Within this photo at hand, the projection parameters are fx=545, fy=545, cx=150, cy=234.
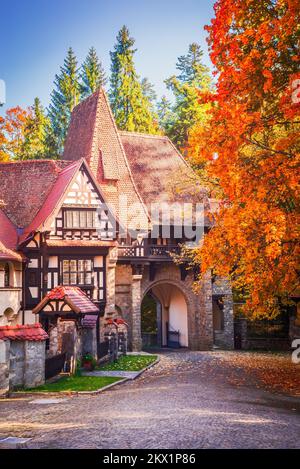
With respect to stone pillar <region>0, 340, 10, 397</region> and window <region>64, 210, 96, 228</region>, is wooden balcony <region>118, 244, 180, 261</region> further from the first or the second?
stone pillar <region>0, 340, 10, 397</region>

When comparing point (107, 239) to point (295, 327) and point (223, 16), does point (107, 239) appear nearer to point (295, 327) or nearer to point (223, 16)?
point (295, 327)

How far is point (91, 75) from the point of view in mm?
49719

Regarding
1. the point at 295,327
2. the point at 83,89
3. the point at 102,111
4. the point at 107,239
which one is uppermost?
the point at 83,89

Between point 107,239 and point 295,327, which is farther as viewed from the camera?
point 295,327

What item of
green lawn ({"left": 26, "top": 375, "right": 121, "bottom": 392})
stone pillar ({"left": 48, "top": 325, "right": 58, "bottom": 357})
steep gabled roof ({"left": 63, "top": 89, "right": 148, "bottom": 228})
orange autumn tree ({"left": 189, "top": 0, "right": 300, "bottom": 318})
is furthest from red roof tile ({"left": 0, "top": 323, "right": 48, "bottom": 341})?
steep gabled roof ({"left": 63, "top": 89, "right": 148, "bottom": 228})

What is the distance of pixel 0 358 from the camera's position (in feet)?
50.4

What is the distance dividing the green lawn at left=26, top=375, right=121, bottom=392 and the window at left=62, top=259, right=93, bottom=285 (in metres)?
9.56

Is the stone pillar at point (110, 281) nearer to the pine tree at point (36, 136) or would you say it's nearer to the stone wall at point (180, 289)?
the stone wall at point (180, 289)

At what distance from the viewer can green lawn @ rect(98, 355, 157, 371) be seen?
22203 millimetres

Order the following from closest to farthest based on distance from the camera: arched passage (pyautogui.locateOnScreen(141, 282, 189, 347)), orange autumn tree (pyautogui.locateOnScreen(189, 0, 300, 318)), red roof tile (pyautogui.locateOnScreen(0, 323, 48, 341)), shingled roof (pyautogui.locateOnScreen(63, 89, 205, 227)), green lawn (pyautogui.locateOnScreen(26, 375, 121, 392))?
1. orange autumn tree (pyautogui.locateOnScreen(189, 0, 300, 318))
2. red roof tile (pyautogui.locateOnScreen(0, 323, 48, 341))
3. green lawn (pyautogui.locateOnScreen(26, 375, 121, 392))
4. shingled roof (pyautogui.locateOnScreen(63, 89, 205, 227))
5. arched passage (pyautogui.locateOnScreen(141, 282, 189, 347))

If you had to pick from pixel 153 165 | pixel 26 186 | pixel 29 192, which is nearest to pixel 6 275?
pixel 29 192

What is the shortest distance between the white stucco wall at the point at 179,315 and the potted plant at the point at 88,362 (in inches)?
590
